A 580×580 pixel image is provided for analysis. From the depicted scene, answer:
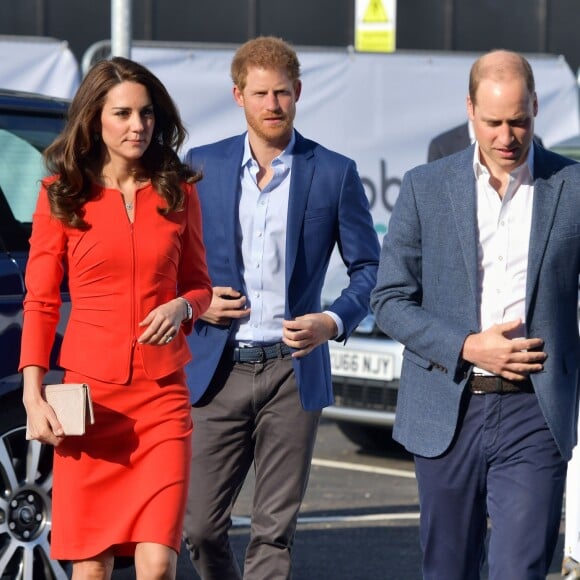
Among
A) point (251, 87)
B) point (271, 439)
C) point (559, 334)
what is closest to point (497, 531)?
point (559, 334)

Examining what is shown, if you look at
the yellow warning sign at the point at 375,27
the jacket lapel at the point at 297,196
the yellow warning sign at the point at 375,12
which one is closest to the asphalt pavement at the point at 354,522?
the jacket lapel at the point at 297,196

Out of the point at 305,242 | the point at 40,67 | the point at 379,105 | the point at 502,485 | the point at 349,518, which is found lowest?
the point at 349,518

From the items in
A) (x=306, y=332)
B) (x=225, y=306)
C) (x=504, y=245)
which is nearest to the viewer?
(x=504, y=245)

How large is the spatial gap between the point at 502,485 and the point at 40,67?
7.41 meters

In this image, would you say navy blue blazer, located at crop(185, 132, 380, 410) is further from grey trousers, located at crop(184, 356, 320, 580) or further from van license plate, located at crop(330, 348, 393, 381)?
van license plate, located at crop(330, 348, 393, 381)

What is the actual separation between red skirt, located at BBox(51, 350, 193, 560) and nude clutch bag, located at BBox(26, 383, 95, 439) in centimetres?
15

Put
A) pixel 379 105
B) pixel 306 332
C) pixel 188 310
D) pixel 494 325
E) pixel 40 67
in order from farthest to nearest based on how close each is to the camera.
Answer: pixel 379 105 → pixel 40 67 → pixel 306 332 → pixel 188 310 → pixel 494 325

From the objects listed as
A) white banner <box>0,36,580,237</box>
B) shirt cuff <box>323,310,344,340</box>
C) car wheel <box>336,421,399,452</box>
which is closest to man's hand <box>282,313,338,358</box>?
shirt cuff <box>323,310,344,340</box>

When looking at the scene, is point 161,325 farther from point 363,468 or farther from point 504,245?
point 363,468

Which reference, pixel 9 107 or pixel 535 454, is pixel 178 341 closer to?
pixel 535 454

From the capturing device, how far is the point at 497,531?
14.7 ft

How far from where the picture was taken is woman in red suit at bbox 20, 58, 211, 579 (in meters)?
4.48

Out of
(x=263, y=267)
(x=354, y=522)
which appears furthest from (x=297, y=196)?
(x=354, y=522)

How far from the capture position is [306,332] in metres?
4.95
